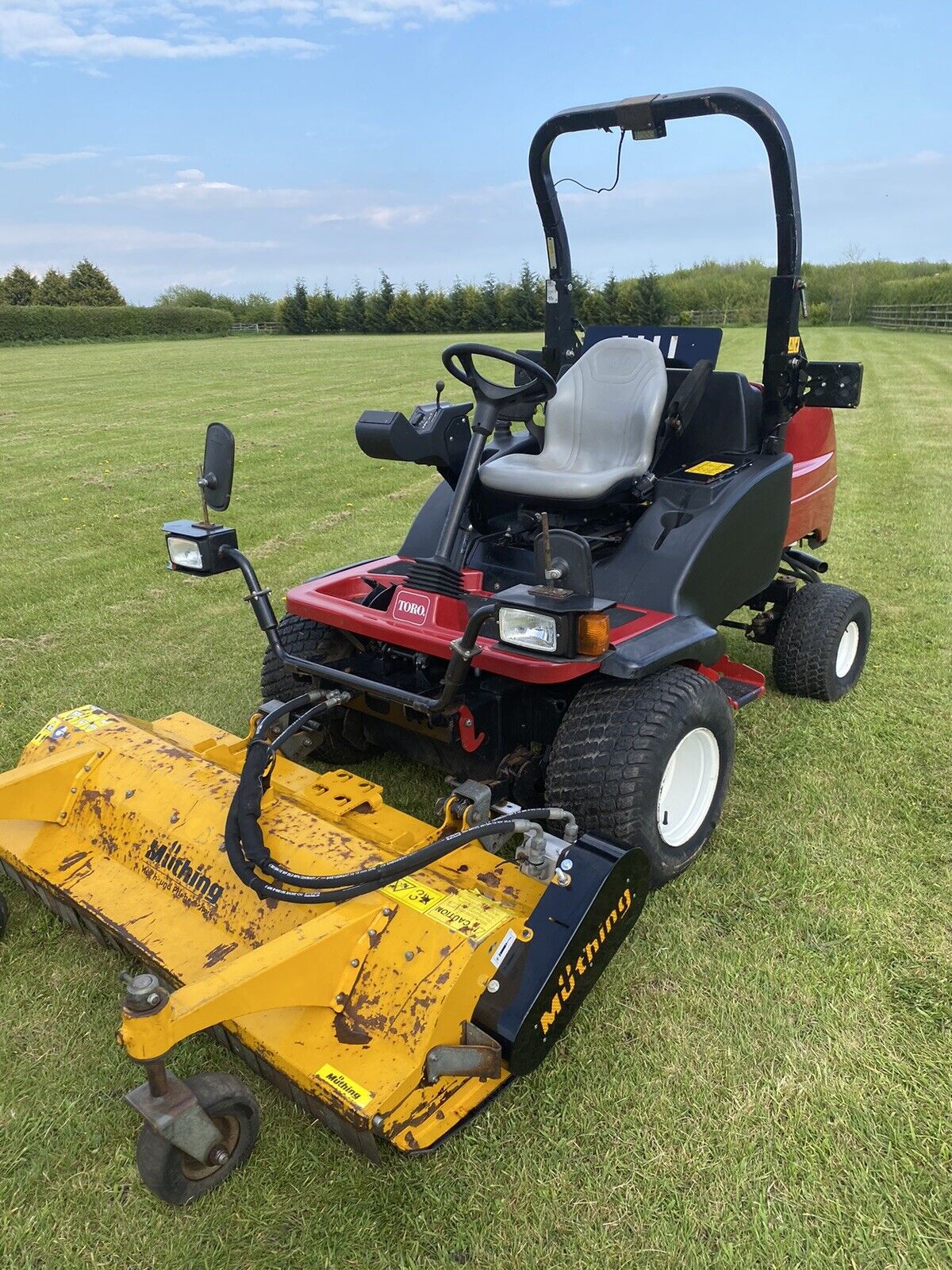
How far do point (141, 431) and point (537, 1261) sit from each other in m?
11.9

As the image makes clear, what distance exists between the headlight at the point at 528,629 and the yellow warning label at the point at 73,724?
52.7 inches

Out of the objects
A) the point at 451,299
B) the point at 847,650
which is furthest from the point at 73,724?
the point at 451,299

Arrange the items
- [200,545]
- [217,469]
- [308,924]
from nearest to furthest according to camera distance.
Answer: [308,924] < [217,469] < [200,545]

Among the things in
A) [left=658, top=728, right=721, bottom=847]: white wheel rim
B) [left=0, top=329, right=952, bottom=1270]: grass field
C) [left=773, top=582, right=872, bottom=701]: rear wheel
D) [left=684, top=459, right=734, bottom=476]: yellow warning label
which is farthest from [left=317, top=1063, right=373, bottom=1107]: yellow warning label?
[left=773, top=582, right=872, bottom=701]: rear wheel

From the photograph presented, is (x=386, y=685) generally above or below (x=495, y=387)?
below

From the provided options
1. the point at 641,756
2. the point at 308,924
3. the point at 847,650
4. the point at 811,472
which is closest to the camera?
the point at 308,924

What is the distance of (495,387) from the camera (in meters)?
3.09

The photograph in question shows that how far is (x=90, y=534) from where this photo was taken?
7086 millimetres

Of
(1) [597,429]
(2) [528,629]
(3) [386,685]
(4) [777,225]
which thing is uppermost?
(4) [777,225]

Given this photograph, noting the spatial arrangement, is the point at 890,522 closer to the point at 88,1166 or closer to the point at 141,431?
the point at 88,1166

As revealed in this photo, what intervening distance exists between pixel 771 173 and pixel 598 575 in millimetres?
1419

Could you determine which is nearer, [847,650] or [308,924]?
[308,924]

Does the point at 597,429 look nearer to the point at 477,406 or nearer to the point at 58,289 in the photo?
the point at 477,406

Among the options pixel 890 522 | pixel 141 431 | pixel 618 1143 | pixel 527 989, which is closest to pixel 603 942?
pixel 527 989
